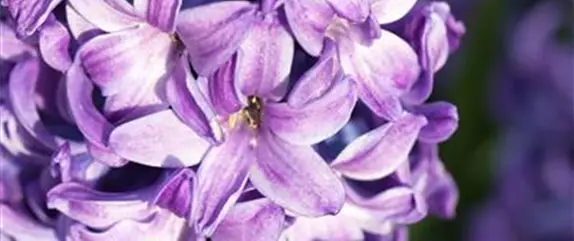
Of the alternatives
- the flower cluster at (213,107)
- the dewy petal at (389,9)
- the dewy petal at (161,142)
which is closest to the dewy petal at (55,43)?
the flower cluster at (213,107)

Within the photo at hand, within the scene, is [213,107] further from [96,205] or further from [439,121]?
[439,121]

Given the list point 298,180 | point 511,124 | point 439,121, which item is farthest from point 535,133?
point 298,180

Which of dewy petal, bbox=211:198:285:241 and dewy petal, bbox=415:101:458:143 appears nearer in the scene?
dewy petal, bbox=211:198:285:241

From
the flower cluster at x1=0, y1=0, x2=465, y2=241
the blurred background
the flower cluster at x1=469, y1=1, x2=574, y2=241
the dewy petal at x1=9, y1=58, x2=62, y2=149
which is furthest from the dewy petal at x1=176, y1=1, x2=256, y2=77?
the flower cluster at x1=469, y1=1, x2=574, y2=241

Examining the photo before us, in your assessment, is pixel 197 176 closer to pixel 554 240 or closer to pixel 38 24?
pixel 38 24

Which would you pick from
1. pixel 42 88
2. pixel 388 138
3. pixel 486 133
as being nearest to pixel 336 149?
pixel 388 138

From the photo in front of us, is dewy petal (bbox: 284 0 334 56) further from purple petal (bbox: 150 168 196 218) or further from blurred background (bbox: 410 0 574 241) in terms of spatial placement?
blurred background (bbox: 410 0 574 241)
